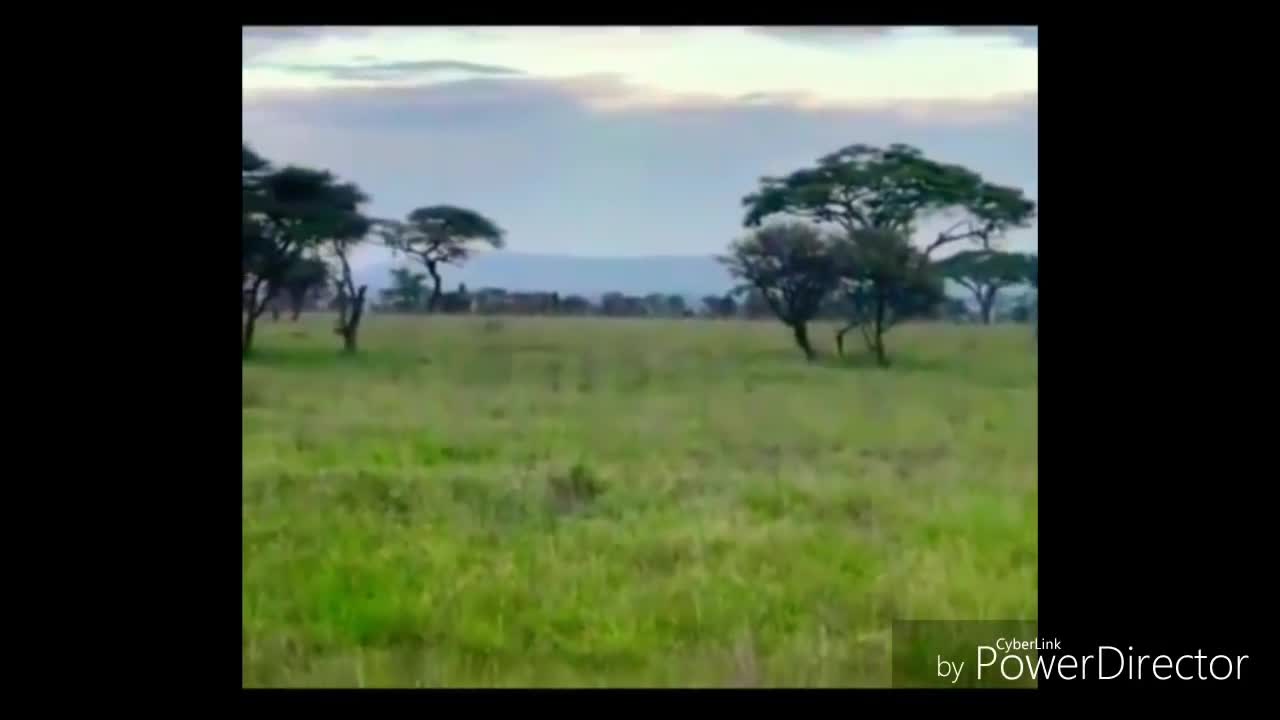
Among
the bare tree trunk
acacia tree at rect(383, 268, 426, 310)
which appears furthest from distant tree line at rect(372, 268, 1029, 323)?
the bare tree trunk

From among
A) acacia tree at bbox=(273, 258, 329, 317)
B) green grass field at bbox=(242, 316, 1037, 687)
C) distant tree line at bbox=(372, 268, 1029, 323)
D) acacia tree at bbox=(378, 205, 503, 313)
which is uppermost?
acacia tree at bbox=(378, 205, 503, 313)

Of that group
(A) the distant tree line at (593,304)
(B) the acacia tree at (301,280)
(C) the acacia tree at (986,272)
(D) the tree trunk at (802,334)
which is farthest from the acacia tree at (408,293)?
(C) the acacia tree at (986,272)

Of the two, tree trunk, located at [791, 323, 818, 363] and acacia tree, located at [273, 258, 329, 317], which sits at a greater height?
acacia tree, located at [273, 258, 329, 317]

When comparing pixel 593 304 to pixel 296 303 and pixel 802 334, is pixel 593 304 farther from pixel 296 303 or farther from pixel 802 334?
pixel 296 303

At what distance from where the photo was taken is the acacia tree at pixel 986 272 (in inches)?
Answer: 102

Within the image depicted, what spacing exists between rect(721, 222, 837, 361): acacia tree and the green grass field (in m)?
0.07

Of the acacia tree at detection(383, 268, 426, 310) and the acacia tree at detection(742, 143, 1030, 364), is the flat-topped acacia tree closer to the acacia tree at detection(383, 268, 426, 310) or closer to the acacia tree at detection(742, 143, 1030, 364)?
the acacia tree at detection(383, 268, 426, 310)

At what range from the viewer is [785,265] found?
2.65 metres

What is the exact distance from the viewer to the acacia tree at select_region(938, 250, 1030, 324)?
2.58 metres

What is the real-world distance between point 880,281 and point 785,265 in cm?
19
